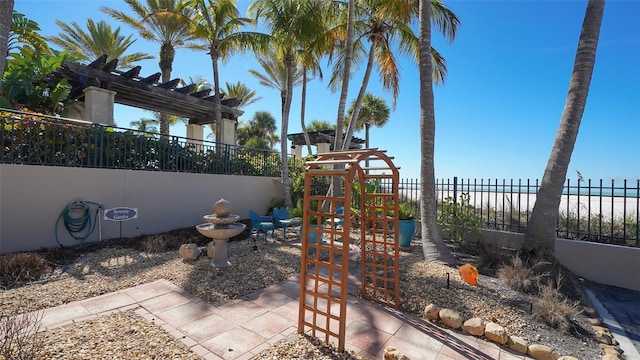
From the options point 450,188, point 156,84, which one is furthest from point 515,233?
point 156,84

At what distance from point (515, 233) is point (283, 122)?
7.95 m

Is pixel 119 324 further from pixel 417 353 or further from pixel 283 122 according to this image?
pixel 283 122

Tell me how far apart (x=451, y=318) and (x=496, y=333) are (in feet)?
1.49

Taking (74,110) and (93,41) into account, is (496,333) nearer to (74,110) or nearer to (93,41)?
(74,110)

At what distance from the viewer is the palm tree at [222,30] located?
9648mm

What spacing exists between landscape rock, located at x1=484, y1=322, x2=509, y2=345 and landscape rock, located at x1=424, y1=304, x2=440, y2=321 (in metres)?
0.52

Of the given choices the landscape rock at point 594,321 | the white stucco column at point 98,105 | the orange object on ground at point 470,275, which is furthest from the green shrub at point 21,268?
the landscape rock at point 594,321

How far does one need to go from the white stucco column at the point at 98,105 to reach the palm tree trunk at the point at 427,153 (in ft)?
30.4

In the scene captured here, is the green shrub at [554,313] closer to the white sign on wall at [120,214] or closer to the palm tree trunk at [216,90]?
the white sign on wall at [120,214]

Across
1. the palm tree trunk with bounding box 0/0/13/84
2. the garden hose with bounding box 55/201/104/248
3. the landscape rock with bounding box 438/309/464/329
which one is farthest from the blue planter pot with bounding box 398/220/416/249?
the garden hose with bounding box 55/201/104/248

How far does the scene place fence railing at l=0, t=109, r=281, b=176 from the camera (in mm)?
5562

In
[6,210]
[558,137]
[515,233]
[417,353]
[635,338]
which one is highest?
[558,137]

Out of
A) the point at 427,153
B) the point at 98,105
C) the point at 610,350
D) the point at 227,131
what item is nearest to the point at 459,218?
the point at 427,153

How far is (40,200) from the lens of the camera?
18.6 feet
